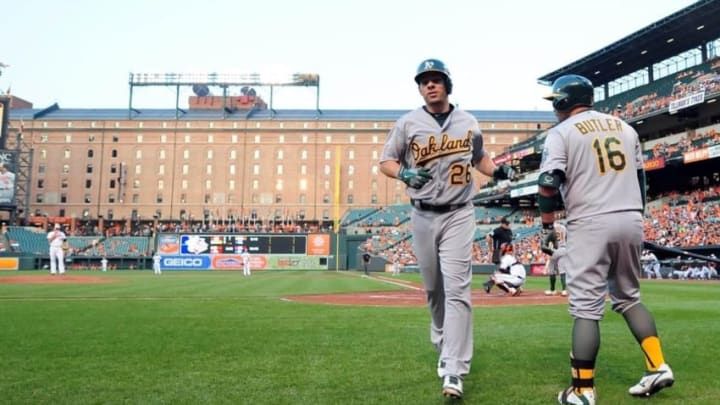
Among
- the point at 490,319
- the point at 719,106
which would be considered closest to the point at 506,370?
the point at 490,319

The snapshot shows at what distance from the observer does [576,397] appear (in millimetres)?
3367

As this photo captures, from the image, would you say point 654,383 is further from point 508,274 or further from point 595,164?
point 508,274

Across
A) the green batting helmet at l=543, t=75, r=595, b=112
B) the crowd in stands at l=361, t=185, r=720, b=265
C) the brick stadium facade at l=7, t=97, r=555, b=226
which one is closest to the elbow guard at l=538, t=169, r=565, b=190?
the green batting helmet at l=543, t=75, r=595, b=112

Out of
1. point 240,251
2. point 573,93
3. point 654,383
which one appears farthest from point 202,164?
point 654,383

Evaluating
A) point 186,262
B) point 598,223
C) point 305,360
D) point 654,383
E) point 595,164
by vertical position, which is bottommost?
point 186,262

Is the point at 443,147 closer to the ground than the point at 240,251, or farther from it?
farther from it

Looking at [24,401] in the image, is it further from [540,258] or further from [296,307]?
[540,258]

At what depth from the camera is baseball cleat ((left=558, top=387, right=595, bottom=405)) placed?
3355 mm

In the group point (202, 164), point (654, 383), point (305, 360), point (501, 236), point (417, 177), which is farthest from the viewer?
point (202, 164)

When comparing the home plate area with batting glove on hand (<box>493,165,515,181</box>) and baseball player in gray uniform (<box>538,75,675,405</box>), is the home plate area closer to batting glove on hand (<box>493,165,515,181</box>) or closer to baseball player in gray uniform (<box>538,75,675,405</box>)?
batting glove on hand (<box>493,165,515,181</box>)

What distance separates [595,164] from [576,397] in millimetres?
1495

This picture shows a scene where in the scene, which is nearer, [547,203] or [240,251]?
[547,203]

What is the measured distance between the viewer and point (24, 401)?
11.3ft

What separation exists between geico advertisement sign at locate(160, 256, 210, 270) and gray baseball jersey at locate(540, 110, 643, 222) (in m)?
47.9
